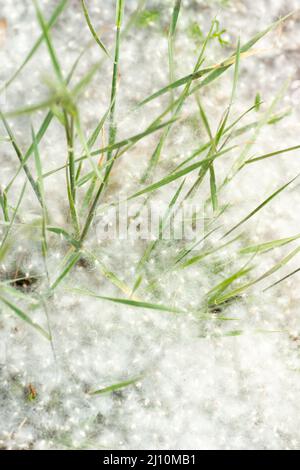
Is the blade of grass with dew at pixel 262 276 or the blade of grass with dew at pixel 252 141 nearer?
the blade of grass with dew at pixel 252 141

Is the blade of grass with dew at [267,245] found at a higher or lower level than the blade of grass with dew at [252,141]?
lower

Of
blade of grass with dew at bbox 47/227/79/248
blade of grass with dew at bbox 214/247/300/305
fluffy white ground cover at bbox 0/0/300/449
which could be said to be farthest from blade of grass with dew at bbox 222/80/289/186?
blade of grass with dew at bbox 47/227/79/248

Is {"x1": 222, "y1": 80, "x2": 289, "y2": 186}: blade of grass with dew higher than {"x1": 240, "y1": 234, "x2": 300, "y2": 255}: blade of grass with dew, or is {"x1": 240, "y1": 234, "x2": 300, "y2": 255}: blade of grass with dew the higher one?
{"x1": 222, "y1": 80, "x2": 289, "y2": 186}: blade of grass with dew

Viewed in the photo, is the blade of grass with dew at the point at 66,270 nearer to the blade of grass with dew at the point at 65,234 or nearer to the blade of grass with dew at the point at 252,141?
the blade of grass with dew at the point at 65,234

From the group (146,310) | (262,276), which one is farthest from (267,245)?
(146,310)

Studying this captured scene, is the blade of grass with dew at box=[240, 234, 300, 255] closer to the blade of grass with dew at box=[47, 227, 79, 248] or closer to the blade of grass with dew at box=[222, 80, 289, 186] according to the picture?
the blade of grass with dew at box=[222, 80, 289, 186]

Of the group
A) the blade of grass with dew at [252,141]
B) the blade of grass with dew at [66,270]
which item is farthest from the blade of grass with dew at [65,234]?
the blade of grass with dew at [252,141]

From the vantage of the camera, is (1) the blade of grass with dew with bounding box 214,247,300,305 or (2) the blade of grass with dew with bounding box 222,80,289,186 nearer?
(2) the blade of grass with dew with bounding box 222,80,289,186
